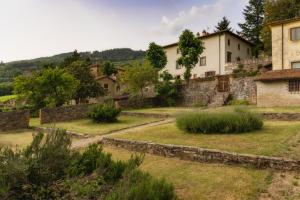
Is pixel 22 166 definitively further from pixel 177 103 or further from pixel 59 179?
pixel 177 103

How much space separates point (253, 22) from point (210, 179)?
50.4 metres

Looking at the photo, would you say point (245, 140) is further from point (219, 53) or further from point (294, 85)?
point (219, 53)

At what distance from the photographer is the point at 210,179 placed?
741cm

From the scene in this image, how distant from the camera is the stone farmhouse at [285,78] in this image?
21.7m

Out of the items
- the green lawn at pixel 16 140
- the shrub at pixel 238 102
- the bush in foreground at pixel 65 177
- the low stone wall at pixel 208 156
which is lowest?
the green lawn at pixel 16 140

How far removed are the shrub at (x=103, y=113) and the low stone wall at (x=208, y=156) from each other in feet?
24.8

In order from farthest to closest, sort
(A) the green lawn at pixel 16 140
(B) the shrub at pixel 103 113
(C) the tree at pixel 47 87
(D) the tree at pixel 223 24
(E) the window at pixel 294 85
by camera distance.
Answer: (D) the tree at pixel 223 24 → (C) the tree at pixel 47 87 → (E) the window at pixel 294 85 → (B) the shrub at pixel 103 113 → (A) the green lawn at pixel 16 140

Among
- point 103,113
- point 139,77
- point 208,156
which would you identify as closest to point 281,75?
point 103,113

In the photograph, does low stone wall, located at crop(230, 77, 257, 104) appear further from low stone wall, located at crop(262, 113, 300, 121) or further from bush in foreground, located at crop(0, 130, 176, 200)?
bush in foreground, located at crop(0, 130, 176, 200)

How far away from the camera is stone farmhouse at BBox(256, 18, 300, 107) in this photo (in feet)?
71.2

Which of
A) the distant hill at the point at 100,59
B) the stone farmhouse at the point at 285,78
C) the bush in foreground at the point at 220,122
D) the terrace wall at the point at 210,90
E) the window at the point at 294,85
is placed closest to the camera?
the bush in foreground at the point at 220,122

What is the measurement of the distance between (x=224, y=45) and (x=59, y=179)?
119ft

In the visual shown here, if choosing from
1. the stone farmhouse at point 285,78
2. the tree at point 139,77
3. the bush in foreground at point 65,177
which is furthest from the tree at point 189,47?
the bush in foreground at point 65,177

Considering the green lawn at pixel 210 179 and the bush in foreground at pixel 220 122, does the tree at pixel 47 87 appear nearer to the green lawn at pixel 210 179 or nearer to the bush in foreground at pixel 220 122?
the bush in foreground at pixel 220 122
